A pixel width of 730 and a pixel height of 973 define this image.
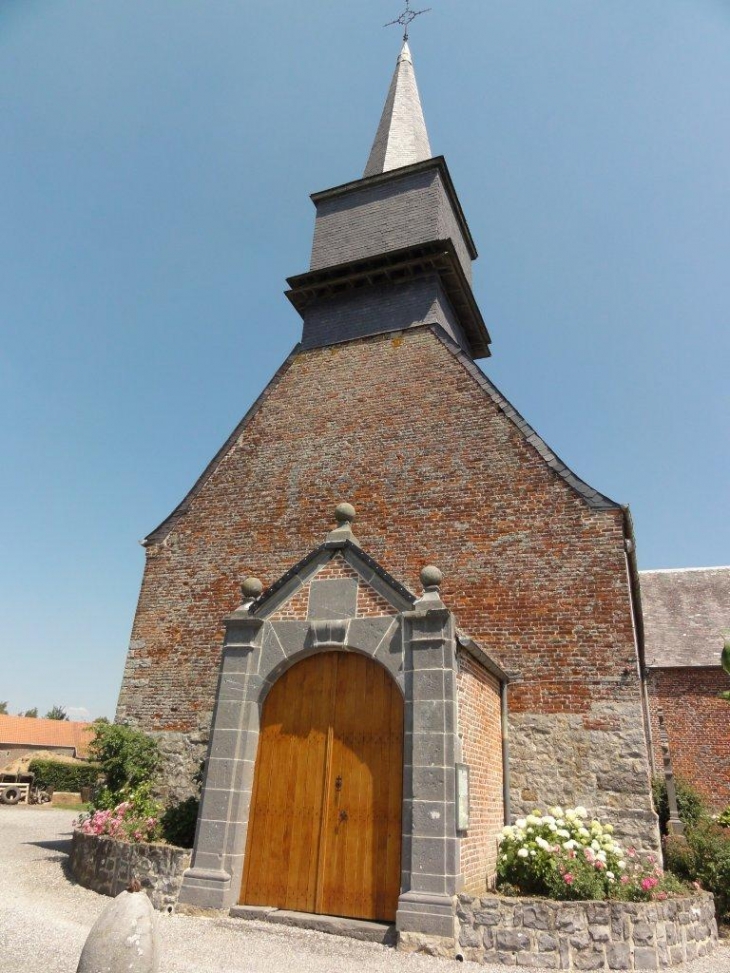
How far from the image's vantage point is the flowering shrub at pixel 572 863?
6586 millimetres

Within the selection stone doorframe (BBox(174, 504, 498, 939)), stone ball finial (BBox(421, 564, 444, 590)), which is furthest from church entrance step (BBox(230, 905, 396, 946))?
stone ball finial (BBox(421, 564, 444, 590))

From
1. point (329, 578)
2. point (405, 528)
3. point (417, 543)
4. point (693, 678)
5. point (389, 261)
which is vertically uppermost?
point (389, 261)

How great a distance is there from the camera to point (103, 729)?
1039 cm

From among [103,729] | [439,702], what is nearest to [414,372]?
[439,702]

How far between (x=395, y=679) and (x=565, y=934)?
→ 2888 millimetres

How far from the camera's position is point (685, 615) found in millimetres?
19766

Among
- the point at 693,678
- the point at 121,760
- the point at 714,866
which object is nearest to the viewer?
the point at 714,866

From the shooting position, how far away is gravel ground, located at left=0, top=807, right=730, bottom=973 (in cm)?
542

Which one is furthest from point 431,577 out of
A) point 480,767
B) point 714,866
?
point 714,866

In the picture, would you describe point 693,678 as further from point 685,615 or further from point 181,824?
point 181,824

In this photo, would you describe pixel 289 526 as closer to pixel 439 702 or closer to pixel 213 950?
pixel 439 702

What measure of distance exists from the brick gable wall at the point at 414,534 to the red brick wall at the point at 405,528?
0.03m

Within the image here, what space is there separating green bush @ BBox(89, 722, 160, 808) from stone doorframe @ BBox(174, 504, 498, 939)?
3.25 meters

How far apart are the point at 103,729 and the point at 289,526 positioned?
4.60m
